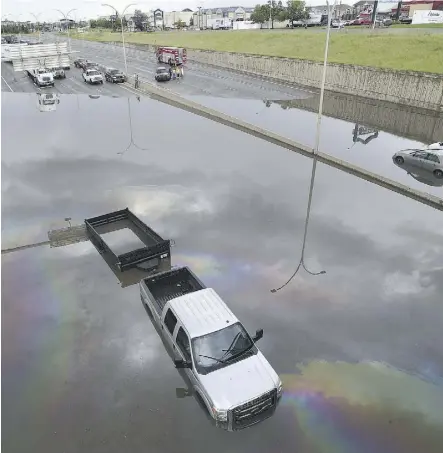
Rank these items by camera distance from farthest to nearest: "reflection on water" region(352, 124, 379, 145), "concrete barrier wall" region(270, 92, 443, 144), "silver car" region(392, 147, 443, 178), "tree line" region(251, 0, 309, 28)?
1. "tree line" region(251, 0, 309, 28)
2. "concrete barrier wall" region(270, 92, 443, 144)
3. "reflection on water" region(352, 124, 379, 145)
4. "silver car" region(392, 147, 443, 178)

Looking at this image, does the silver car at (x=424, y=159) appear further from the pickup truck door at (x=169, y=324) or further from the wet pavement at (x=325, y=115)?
the pickup truck door at (x=169, y=324)

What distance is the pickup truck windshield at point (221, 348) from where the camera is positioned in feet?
31.2

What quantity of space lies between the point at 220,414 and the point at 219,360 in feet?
4.00

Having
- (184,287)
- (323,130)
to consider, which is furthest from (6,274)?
(323,130)

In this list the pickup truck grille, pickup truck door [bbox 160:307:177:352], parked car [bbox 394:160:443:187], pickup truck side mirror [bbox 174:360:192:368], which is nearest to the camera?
the pickup truck grille

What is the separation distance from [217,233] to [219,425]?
882cm

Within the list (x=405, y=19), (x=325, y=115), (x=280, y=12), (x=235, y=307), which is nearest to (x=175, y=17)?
(x=280, y=12)

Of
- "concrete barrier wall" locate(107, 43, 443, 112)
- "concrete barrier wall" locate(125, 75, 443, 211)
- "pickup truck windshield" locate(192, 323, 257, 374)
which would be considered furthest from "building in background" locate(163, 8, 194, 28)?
"pickup truck windshield" locate(192, 323, 257, 374)

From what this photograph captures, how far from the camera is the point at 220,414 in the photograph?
28.6 ft

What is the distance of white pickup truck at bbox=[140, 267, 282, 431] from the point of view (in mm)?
8891

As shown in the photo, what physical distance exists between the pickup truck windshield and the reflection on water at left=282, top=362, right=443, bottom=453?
1574 millimetres

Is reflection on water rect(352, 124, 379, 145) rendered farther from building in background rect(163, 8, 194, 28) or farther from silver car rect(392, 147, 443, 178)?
building in background rect(163, 8, 194, 28)

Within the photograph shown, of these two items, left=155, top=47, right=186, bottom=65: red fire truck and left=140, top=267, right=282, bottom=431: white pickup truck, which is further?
left=155, top=47, right=186, bottom=65: red fire truck

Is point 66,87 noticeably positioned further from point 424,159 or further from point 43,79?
point 424,159
